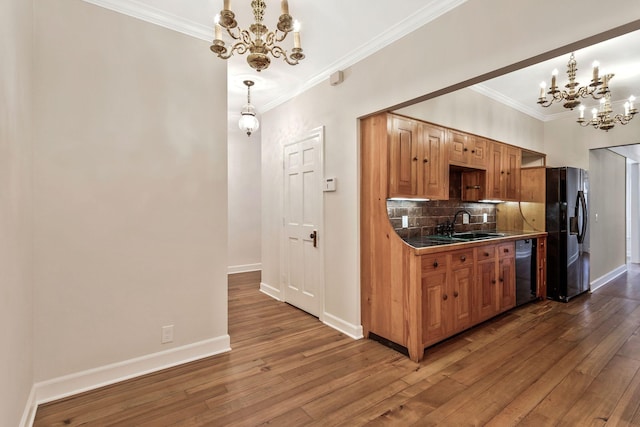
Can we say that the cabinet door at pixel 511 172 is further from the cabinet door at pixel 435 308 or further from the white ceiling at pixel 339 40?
the cabinet door at pixel 435 308

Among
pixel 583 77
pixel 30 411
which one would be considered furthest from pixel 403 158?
pixel 30 411

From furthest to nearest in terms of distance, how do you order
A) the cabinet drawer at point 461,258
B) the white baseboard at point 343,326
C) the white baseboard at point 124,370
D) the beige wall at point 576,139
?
the beige wall at point 576,139, the white baseboard at point 343,326, the cabinet drawer at point 461,258, the white baseboard at point 124,370

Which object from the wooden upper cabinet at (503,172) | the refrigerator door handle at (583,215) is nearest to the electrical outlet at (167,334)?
the wooden upper cabinet at (503,172)

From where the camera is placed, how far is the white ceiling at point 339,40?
232 centimetres

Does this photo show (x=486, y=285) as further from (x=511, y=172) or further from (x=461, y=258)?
(x=511, y=172)

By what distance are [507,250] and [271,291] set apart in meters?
3.21

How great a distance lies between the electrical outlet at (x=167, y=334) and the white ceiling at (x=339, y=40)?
2492 mm

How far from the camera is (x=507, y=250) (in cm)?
362

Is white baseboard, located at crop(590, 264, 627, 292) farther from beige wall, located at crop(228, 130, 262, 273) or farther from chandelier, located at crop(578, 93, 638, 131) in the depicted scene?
beige wall, located at crop(228, 130, 262, 273)

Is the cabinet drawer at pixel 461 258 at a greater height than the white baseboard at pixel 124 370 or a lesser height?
greater

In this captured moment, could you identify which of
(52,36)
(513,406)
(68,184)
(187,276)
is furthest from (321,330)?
(52,36)

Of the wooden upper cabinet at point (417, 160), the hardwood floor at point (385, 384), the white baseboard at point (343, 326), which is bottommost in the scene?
the hardwood floor at point (385, 384)

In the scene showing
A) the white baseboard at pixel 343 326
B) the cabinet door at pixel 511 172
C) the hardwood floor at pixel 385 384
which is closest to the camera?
the hardwood floor at pixel 385 384

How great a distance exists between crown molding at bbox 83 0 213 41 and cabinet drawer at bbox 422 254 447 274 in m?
2.76
